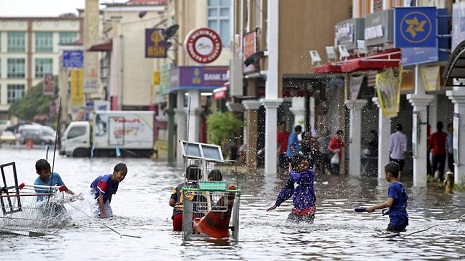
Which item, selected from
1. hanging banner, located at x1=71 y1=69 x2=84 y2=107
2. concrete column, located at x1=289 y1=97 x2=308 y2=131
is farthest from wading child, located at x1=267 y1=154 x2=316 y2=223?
hanging banner, located at x1=71 y1=69 x2=84 y2=107

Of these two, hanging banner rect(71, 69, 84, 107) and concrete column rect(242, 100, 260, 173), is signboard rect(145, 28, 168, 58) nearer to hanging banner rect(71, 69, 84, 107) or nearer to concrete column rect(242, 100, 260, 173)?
concrete column rect(242, 100, 260, 173)

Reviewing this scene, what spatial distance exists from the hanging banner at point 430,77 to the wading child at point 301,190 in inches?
545

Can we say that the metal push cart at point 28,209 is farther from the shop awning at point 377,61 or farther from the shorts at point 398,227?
the shop awning at point 377,61

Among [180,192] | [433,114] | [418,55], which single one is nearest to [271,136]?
[433,114]

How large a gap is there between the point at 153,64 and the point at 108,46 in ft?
33.3

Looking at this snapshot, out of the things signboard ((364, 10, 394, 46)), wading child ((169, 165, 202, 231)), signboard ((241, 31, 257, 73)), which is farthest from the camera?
signboard ((241, 31, 257, 73))

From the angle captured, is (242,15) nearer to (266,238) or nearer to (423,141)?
(423,141)

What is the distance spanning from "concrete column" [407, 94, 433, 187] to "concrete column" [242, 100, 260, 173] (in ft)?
36.3

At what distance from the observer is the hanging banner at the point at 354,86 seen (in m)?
41.8

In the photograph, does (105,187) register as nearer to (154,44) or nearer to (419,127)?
(419,127)

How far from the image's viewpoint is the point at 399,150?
121ft

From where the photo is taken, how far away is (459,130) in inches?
1267

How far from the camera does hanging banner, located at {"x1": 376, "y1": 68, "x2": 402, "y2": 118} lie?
37000 mm

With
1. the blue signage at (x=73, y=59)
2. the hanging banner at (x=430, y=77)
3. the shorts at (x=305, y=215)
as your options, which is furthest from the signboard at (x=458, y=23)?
the blue signage at (x=73, y=59)
